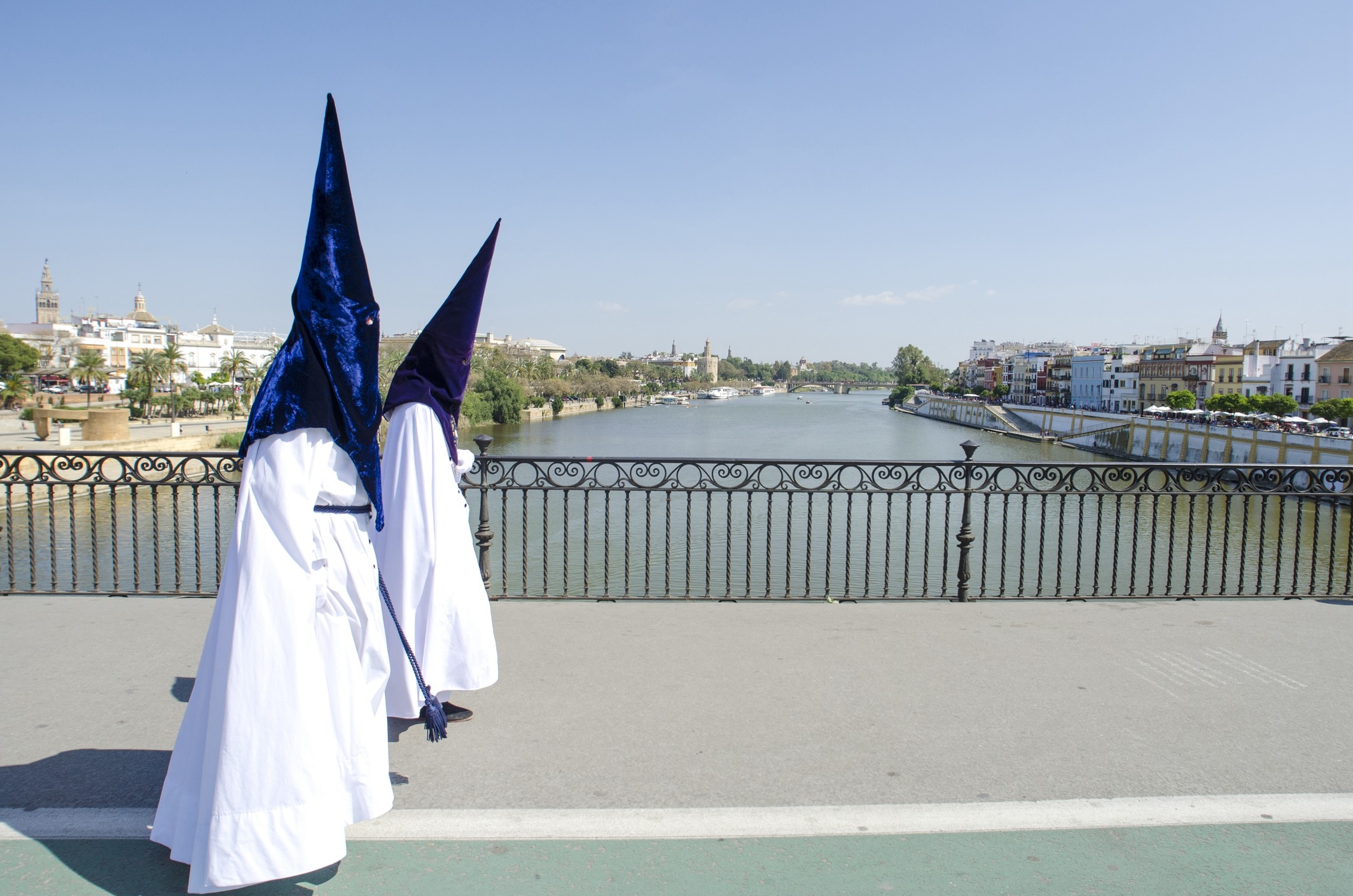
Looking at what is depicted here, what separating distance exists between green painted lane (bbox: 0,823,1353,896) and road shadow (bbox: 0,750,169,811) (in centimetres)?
24

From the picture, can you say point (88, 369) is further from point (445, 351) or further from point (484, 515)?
point (445, 351)

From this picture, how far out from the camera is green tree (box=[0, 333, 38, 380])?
229 feet

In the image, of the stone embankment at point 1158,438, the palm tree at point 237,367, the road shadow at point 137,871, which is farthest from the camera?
the palm tree at point 237,367

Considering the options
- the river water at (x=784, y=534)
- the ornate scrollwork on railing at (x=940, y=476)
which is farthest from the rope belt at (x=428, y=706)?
the ornate scrollwork on railing at (x=940, y=476)

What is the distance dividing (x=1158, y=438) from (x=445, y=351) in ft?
213

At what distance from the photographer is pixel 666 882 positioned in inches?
89.9

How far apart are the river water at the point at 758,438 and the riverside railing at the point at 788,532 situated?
20.9 feet

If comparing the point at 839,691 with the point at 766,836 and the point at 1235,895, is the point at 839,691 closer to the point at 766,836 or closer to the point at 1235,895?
the point at 766,836

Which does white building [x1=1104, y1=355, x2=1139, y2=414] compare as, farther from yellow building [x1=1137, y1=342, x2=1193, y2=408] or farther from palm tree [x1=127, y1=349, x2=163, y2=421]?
palm tree [x1=127, y1=349, x2=163, y2=421]

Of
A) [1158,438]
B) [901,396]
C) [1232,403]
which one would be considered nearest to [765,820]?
[1158,438]

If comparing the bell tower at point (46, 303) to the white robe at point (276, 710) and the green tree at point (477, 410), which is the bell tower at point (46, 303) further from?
the white robe at point (276, 710)

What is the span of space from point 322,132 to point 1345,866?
12.1ft

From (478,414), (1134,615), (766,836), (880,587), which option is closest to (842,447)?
(478,414)

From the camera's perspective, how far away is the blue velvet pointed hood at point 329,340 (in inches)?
88.4
